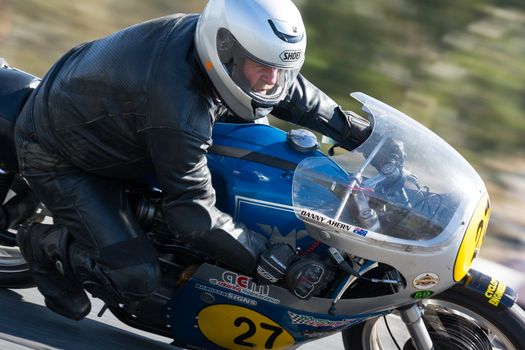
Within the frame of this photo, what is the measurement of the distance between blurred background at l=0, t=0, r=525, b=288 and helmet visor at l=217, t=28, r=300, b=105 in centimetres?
488

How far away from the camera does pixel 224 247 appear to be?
3600 mm

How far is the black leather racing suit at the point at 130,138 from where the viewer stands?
11.3 ft

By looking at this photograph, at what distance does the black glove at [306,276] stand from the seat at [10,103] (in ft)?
4.85

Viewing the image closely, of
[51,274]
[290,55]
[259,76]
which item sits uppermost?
[290,55]

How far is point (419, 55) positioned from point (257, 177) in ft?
20.5

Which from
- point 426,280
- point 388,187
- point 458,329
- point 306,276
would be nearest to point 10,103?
point 306,276

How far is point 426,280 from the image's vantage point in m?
3.53

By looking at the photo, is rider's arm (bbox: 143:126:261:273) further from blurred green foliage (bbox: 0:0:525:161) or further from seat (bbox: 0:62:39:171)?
blurred green foliage (bbox: 0:0:525:161)

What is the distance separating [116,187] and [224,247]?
63 cm

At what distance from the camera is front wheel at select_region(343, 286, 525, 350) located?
3797mm

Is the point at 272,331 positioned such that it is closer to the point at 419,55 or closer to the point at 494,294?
the point at 494,294

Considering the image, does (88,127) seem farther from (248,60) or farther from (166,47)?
(248,60)

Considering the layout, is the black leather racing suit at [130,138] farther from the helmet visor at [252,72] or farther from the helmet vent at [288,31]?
the helmet vent at [288,31]

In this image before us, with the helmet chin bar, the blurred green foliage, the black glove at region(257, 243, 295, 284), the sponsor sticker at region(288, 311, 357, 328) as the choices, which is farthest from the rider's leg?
the blurred green foliage
